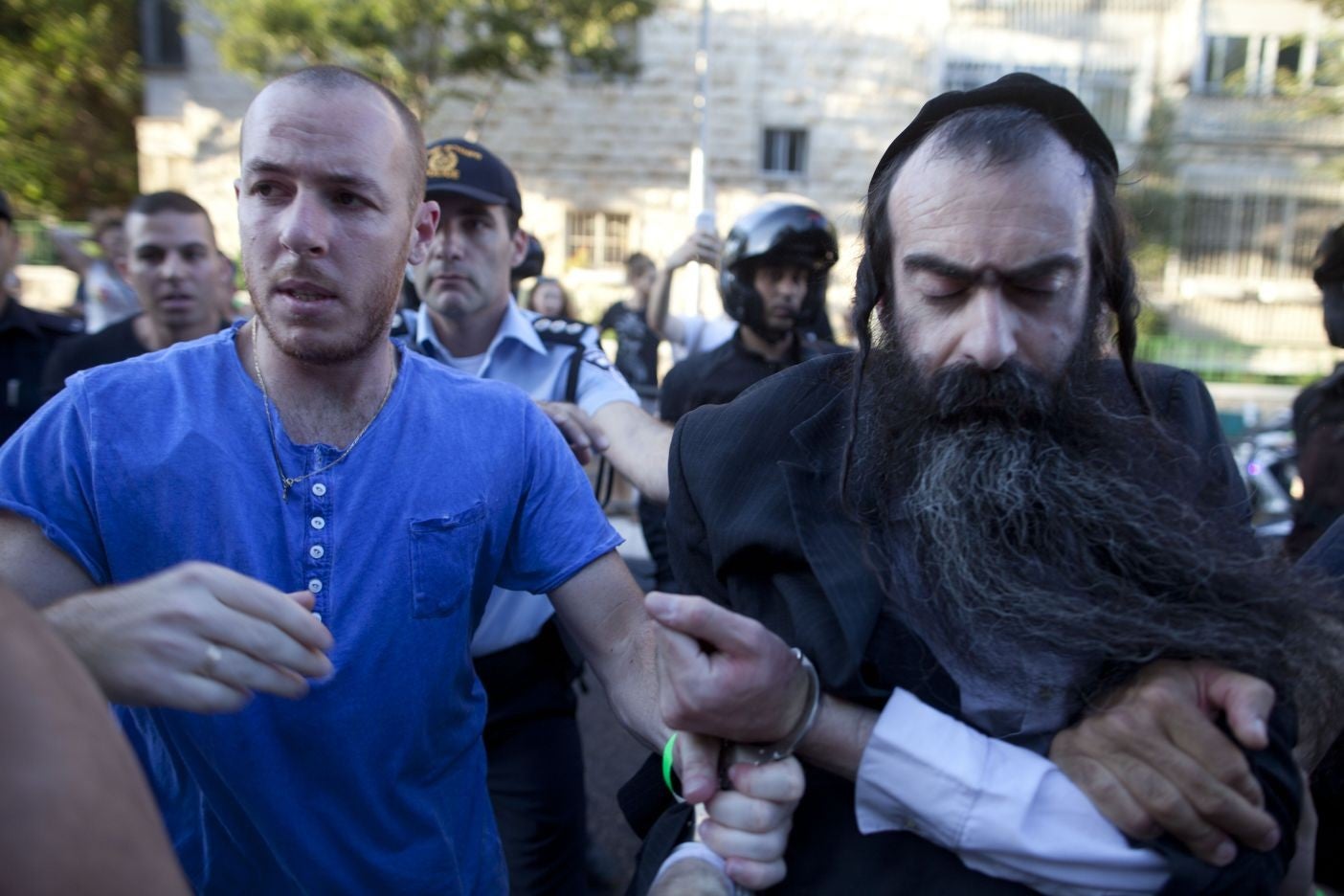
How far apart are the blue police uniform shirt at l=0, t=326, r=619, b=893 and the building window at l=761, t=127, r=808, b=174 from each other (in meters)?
23.7

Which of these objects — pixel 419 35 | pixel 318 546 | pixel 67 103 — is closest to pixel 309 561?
pixel 318 546

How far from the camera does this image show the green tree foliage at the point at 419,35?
65.0 ft

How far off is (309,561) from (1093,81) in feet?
92.0

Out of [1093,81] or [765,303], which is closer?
[765,303]

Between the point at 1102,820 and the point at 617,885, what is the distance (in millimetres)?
2913

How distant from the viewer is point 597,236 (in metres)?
24.6

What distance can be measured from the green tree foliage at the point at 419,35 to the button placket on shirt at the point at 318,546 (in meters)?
20.2

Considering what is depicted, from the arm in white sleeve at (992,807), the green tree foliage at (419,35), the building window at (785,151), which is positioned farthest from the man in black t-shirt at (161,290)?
the building window at (785,151)

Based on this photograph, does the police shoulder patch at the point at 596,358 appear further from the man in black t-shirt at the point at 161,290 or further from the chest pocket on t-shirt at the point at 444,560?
the man in black t-shirt at the point at 161,290

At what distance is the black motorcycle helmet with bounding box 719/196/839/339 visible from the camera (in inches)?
161

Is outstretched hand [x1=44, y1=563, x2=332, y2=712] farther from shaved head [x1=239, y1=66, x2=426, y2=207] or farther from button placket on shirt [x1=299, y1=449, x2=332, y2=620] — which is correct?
shaved head [x1=239, y1=66, x2=426, y2=207]

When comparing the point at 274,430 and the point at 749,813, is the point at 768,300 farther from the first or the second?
the point at 749,813

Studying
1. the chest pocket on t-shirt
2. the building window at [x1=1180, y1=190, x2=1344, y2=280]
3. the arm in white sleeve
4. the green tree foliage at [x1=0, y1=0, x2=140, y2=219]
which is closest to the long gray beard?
the arm in white sleeve

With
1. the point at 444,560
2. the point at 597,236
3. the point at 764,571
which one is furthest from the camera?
the point at 597,236
